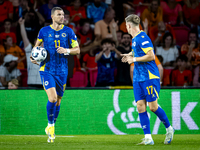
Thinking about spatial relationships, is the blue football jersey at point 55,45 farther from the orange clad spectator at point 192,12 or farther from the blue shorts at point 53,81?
the orange clad spectator at point 192,12

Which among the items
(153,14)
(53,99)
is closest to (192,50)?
(153,14)

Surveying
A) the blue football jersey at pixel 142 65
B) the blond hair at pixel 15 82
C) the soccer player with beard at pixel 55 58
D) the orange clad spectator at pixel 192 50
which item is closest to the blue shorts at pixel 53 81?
the soccer player with beard at pixel 55 58

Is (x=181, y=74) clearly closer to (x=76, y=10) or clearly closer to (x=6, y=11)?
(x=76, y=10)

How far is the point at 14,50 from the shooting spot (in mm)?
9938

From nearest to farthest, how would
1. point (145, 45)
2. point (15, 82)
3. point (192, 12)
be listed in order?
point (145, 45) → point (15, 82) → point (192, 12)

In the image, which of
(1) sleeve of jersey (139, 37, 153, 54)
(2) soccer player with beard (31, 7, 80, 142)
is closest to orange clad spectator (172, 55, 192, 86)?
(2) soccer player with beard (31, 7, 80, 142)

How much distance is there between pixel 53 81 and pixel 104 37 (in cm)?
506

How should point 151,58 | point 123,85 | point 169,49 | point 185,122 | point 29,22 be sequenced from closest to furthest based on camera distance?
point 151,58 < point 185,122 < point 123,85 < point 169,49 < point 29,22

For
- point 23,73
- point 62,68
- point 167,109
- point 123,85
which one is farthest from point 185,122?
point 23,73

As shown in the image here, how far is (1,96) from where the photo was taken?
8469 mm

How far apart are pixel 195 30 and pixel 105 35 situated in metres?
3.04

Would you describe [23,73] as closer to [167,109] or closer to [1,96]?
[1,96]

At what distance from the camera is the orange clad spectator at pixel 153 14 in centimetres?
1115

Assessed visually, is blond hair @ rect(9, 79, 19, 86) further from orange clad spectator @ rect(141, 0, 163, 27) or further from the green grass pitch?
orange clad spectator @ rect(141, 0, 163, 27)
